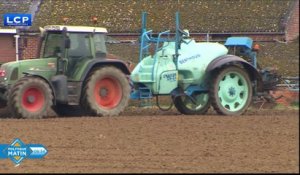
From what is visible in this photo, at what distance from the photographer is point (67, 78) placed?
1195 centimetres

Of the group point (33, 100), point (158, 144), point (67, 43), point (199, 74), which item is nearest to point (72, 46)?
point (67, 43)

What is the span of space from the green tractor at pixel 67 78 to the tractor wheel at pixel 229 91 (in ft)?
5.79

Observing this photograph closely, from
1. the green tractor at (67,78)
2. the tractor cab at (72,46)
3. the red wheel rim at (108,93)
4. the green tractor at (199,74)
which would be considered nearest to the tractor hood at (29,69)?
the green tractor at (67,78)

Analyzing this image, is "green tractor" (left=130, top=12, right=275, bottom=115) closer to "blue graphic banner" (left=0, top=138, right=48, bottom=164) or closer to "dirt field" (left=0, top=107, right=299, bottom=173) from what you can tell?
"dirt field" (left=0, top=107, right=299, bottom=173)

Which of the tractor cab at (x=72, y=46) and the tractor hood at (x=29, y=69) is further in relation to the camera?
the tractor cab at (x=72, y=46)

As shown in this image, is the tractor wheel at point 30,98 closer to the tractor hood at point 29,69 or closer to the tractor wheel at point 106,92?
the tractor hood at point 29,69

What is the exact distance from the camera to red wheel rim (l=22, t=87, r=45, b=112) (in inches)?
456

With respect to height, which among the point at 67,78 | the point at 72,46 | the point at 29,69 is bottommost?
the point at 67,78

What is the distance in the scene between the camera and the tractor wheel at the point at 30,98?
1138 cm

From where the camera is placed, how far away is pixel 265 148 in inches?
295

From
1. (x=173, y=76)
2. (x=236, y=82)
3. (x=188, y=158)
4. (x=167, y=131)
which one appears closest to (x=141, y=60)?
(x=173, y=76)

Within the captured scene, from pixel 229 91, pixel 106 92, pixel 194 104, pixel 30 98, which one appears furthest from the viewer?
pixel 194 104

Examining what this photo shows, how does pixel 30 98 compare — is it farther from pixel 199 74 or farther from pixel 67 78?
pixel 199 74

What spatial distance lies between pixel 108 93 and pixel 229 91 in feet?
7.72
